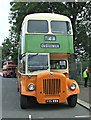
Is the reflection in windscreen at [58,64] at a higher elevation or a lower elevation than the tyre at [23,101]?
higher

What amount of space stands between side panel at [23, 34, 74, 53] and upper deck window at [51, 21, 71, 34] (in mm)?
304

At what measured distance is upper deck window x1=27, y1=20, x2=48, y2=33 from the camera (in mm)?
9320

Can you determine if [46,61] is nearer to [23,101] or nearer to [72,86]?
[72,86]

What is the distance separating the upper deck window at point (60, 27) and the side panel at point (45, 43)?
304 mm

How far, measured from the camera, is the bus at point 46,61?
27.5 ft

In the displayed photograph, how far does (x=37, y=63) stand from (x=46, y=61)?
0.40 m

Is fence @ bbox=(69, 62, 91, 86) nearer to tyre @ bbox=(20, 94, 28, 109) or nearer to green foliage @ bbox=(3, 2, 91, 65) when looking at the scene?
green foliage @ bbox=(3, 2, 91, 65)

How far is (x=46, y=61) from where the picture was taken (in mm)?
9172

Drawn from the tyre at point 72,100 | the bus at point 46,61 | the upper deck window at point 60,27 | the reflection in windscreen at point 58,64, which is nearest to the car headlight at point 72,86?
the bus at point 46,61

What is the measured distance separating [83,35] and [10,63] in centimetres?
2107

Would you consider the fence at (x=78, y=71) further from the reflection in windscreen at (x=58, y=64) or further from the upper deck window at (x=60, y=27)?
the upper deck window at (x=60, y=27)

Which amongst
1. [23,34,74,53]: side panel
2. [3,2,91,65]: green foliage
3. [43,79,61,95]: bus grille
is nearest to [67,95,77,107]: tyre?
[43,79,61,95]: bus grille

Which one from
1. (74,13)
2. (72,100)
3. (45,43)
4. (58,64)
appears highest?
(74,13)

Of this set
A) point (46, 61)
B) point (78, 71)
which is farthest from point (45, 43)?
point (78, 71)
